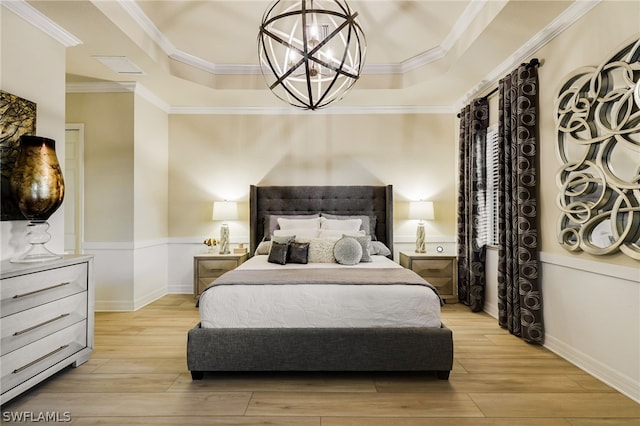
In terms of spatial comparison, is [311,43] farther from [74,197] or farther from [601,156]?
[74,197]

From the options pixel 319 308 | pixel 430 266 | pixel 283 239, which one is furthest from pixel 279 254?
pixel 430 266

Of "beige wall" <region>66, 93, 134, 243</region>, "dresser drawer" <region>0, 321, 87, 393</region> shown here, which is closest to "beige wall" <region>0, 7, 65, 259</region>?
"dresser drawer" <region>0, 321, 87, 393</region>

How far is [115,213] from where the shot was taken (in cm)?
430

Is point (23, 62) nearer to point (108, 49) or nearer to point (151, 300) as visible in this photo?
point (108, 49)

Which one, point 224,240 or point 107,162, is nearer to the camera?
point 107,162

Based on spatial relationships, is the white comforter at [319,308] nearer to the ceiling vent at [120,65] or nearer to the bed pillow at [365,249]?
the bed pillow at [365,249]

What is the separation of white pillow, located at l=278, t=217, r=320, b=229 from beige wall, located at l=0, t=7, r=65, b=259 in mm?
2207

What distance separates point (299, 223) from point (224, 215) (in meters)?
1.03

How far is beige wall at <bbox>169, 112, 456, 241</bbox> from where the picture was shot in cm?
510

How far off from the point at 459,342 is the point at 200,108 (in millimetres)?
4242

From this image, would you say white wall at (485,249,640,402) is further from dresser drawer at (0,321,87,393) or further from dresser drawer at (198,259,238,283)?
dresser drawer at (0,321,87,393)

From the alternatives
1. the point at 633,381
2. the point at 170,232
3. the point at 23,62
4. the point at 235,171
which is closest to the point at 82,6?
the point at 23,62

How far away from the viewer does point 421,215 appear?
482 cm

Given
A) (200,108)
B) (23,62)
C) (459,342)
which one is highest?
(200,108)
